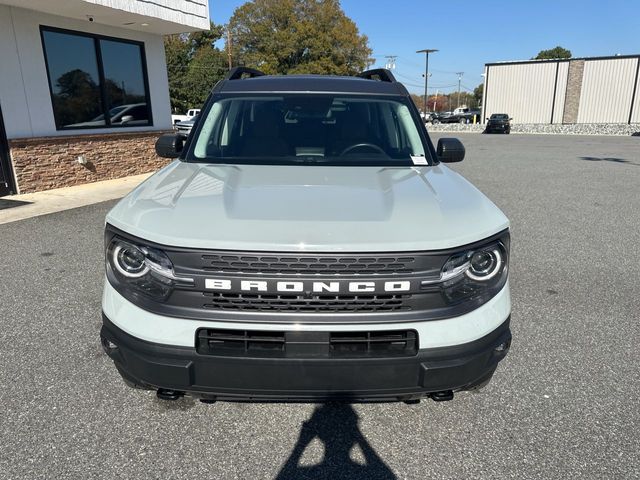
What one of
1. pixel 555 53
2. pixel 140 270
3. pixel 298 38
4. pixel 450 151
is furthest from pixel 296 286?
pixel 555 53

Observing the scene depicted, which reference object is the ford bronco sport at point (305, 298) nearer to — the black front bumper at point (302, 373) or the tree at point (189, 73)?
the black front bumper at point (302, 373)

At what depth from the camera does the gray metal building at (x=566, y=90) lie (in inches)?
1703

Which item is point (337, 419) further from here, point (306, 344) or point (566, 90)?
point (566, 90)

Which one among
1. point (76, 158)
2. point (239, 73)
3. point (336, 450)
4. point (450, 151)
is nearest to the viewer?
point (336, 450)

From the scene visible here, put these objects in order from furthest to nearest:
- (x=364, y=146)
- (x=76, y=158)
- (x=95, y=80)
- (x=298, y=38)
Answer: (x=298, y=38) < (x=95, y=80) < (x=76, y=158) < (x=364, y=146)

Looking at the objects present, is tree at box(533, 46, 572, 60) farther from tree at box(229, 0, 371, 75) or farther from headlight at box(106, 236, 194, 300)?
headlight at box(106, 236, 194, 300)

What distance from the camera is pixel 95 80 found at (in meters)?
10.3

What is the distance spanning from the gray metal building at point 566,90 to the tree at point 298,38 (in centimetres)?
1468

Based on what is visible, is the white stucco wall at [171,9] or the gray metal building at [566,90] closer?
the white stucco wall at [171,9]

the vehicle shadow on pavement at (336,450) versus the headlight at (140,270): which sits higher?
the headlight at (140,270)

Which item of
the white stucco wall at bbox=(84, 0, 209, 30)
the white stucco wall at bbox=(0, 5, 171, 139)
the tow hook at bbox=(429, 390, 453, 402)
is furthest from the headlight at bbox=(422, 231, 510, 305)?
the white stucco wall at bbox=(0, 5, 171, 139)

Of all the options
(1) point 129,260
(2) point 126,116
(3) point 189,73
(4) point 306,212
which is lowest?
(1) point 129,260

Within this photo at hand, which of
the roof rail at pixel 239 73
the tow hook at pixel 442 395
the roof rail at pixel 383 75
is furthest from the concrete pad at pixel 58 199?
the tow hook at pixel 442 395

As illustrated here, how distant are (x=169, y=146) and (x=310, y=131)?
3.36ft
